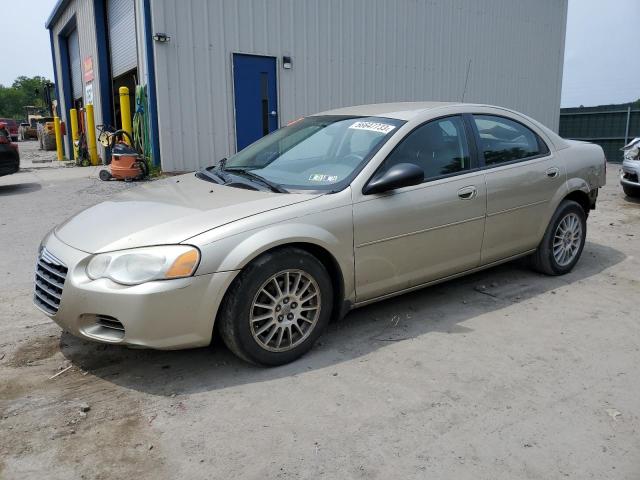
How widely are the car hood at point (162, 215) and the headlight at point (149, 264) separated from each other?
0.05 meters

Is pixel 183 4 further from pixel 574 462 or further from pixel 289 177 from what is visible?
pixel 574 462

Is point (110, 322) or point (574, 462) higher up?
point (110, 322)

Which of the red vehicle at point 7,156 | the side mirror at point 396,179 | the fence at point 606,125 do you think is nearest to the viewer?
the side mirror at point 396,179

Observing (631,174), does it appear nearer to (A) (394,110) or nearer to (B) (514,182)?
(B) (514,182)

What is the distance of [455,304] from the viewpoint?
4477mm

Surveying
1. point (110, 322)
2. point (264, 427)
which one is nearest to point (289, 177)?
point (110, 322)

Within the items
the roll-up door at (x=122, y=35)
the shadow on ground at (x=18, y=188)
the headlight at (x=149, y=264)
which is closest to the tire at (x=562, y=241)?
the headlight at (x=149, y=264)

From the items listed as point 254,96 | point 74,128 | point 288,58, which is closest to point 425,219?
point 254,96

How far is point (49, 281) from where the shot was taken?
3.32 m

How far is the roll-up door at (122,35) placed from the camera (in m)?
12.7

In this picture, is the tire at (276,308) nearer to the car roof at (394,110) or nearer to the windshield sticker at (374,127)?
the windshield sticker at (374,127)

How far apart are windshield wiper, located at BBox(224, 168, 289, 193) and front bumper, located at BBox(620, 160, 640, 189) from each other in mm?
7727

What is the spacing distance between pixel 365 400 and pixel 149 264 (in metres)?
1.38

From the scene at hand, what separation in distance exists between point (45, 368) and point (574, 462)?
9.73 ft
